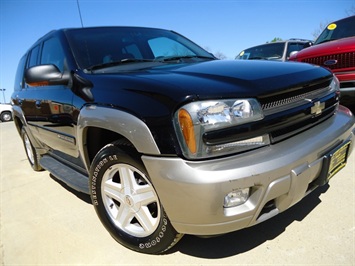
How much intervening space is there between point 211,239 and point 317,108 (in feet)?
3.89

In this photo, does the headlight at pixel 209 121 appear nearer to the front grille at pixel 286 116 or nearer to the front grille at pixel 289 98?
the front grille at pixel 286 116

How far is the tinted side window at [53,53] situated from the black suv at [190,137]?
0.12 meters

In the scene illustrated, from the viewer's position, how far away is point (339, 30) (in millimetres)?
5289

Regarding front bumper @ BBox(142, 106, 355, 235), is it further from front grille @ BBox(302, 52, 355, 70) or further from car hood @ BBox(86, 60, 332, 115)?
front grille @ BBox(302, 52, 355, 70)

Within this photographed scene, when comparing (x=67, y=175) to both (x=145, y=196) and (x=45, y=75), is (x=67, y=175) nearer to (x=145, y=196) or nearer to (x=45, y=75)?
(x=45, y=75)

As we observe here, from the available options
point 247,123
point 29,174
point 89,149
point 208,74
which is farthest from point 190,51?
point 29,174

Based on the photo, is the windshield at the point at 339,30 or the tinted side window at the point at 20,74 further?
the windshield at the point at 339,30

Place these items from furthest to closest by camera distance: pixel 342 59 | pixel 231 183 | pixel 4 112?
pixel 4 112
pixel 342 59
pixel 231 183

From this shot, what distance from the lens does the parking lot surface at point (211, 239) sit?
A: 6.05ft

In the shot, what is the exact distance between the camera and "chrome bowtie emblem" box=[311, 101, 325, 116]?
1.89 meters

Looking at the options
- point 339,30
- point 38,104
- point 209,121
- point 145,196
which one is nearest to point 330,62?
point 339,30

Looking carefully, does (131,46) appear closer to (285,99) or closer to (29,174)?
(285,99)

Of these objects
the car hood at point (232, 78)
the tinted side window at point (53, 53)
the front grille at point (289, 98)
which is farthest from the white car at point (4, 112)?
the front grille at point (289, 98)

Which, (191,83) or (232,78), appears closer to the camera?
(191,83)
